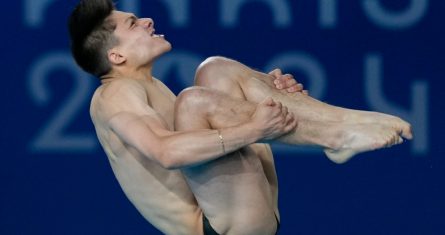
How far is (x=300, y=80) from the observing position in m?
4.77

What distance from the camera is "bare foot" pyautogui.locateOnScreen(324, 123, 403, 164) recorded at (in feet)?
10.1

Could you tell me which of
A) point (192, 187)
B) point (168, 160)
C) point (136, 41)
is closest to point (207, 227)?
point (192, 187)

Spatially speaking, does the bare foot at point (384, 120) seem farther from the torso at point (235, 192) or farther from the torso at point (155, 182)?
the torso at point (155, 182)

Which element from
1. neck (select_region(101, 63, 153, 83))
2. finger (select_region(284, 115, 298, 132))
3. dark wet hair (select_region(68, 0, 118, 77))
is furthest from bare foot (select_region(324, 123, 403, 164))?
dark wet hair (select_region(68, 0, 118, 77))

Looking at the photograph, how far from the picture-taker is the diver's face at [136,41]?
3396mm

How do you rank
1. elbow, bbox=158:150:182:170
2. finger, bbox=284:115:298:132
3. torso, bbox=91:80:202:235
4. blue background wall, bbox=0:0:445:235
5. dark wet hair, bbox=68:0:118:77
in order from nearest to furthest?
elbow, bbox=158:150:182:170
finger, bbox=284:115:298:132
torso, bbox=91:80:202:235
dark wet hair, bbox=68:0:118:77
blue background wall, bbox=0:0:445:235

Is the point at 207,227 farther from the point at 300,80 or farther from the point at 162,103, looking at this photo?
the point at 300,80

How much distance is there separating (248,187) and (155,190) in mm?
301

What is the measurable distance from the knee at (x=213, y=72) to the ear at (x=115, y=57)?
25 centimetres

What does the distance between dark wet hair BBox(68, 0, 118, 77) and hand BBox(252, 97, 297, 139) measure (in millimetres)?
612

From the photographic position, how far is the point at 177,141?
2.96 metres

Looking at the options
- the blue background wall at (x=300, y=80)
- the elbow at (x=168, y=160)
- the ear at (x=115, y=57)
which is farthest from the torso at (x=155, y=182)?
the blue background wall at (x=300, y=80)

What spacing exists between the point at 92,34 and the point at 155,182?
525mm

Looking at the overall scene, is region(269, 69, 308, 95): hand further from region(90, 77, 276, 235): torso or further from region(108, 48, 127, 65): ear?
region(108, 48, 127, 65): ear
